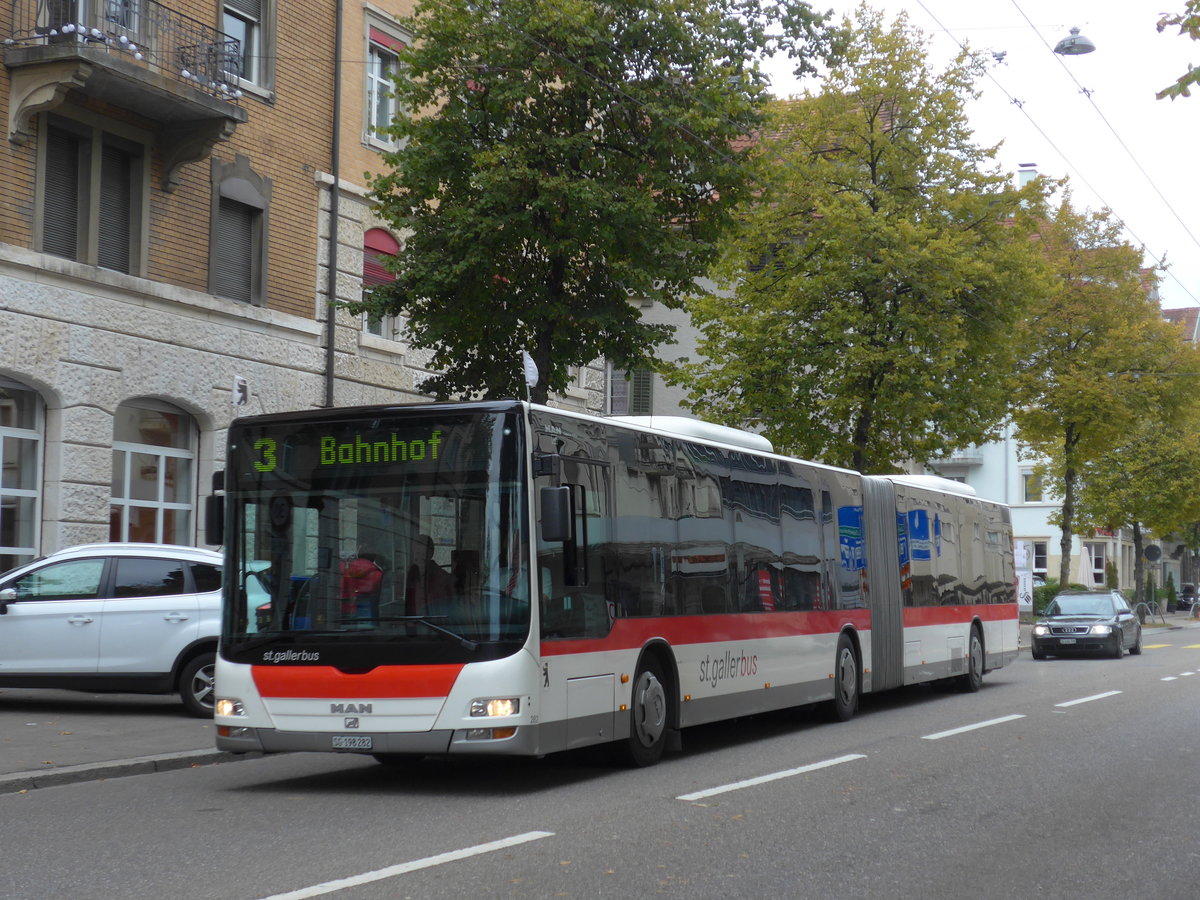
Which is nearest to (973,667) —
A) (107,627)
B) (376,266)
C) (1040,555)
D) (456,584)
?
(376,266)

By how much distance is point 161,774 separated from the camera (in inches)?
459

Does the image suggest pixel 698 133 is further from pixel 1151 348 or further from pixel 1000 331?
pixel 1151 348

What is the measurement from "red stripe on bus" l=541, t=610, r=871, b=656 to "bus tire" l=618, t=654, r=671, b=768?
10.8 inches

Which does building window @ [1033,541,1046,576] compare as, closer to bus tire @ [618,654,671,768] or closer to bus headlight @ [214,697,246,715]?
bus tire @ [618,654,671,768]

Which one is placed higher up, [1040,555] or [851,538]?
[1040,555]

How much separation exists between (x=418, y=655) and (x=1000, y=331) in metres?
19.6

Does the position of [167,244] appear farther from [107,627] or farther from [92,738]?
[92,738]

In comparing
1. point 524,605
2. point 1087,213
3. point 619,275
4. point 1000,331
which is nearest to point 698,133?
point 619,275

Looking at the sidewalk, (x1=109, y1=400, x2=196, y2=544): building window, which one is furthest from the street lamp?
the sidewalk

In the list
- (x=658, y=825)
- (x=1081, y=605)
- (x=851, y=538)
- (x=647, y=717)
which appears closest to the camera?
(x=658, y=825)

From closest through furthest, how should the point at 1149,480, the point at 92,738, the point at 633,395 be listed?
the point at 92,738 < the point at 633,395 < the point at 1149,480

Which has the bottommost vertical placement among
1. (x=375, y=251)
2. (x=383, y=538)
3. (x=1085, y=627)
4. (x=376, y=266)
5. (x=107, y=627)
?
(x=1085, y=627)

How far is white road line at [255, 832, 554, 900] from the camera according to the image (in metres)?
6.72

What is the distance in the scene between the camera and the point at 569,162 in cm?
1752
